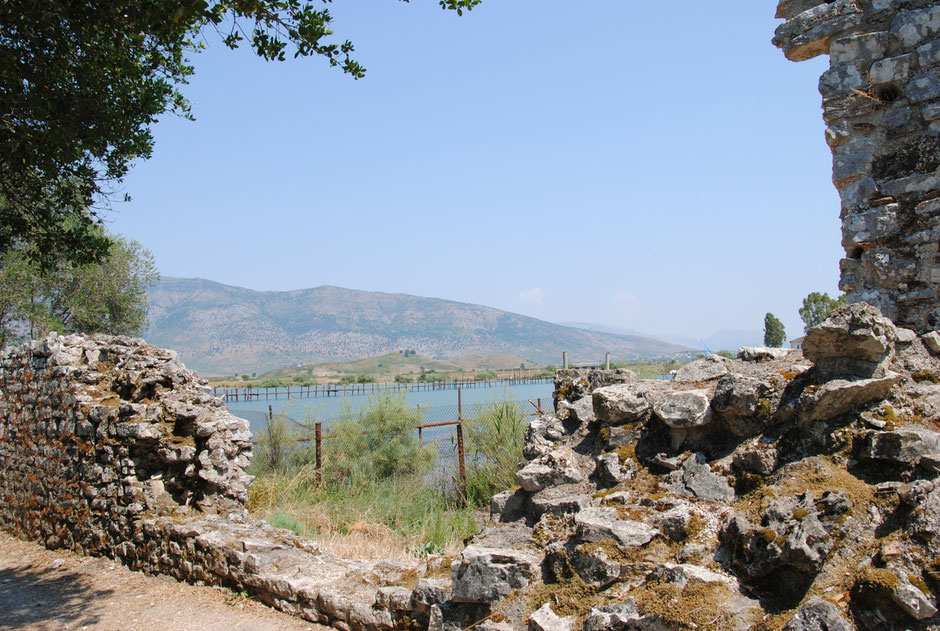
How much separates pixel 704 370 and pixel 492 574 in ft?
6.45

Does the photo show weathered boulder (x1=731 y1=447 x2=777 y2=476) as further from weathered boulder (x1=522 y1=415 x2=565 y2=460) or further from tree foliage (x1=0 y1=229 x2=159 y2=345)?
tree foliage (x1=0 y1=229 x2=159 y2=345)

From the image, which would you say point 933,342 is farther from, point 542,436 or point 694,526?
point 542,436

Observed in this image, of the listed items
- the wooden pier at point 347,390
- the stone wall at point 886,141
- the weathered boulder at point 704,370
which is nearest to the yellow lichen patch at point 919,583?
the weathered boulder at point 704,370

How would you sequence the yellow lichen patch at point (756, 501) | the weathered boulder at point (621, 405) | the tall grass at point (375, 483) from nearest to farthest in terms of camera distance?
the yellow lichen patch at point (756, 501), the weathered boulder at point (621, 405), the tall grass at point (375, 483)

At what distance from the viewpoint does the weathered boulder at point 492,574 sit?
330cm

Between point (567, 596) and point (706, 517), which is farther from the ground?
point (706, 517)

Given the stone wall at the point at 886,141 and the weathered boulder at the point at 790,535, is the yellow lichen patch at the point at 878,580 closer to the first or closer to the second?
the weathered boulder at the point at 790,535

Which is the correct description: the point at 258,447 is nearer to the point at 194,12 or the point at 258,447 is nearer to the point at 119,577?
the point at 119,577

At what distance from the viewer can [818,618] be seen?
2.29 metres

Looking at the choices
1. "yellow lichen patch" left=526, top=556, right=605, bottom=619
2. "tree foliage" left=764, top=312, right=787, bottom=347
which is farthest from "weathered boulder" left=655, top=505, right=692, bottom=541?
"tree foliage" left=764, top=312, right=787, bottom=347

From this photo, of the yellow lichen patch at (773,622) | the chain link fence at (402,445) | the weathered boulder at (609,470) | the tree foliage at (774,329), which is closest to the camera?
the yellow lichen patch at (773,622)

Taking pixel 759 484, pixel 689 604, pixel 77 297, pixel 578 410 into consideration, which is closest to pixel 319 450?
pixel 578 410

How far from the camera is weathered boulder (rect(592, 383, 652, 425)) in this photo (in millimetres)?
3891

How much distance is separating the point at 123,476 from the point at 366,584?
A: 3.66 metres
